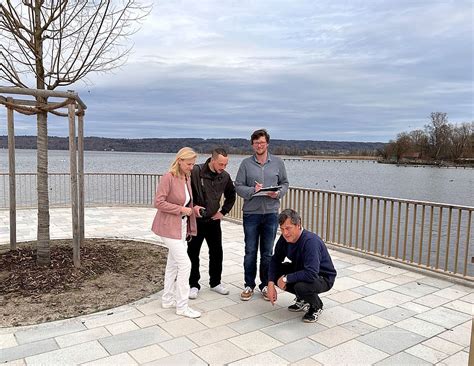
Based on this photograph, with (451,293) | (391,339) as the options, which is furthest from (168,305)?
(451,293)

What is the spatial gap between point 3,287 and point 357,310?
3.63 metres

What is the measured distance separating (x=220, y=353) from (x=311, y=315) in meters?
1.01

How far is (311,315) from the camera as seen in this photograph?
3691 mm

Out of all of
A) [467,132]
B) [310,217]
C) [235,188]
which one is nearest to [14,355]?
[235,188]

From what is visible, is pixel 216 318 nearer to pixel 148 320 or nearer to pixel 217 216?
pixel 148 320

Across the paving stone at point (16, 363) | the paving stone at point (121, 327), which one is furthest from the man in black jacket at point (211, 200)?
the paving stone at point (16, 363)

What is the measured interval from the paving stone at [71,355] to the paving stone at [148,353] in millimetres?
217

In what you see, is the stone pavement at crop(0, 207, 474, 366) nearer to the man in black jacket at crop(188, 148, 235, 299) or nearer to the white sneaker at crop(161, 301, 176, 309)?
the white sneaker at crop(161, 301, 176, 309)

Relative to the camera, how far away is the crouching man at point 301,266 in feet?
11.5

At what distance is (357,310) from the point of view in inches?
158

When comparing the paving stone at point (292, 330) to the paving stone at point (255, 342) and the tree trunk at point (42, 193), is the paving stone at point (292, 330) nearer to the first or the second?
the paving stone at point (255, 342)

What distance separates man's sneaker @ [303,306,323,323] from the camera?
12.1ft

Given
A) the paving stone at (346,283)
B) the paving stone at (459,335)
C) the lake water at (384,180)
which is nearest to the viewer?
the paving stone at (459,335)

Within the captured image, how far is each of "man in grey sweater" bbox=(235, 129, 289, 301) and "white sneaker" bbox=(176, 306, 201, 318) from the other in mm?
640
